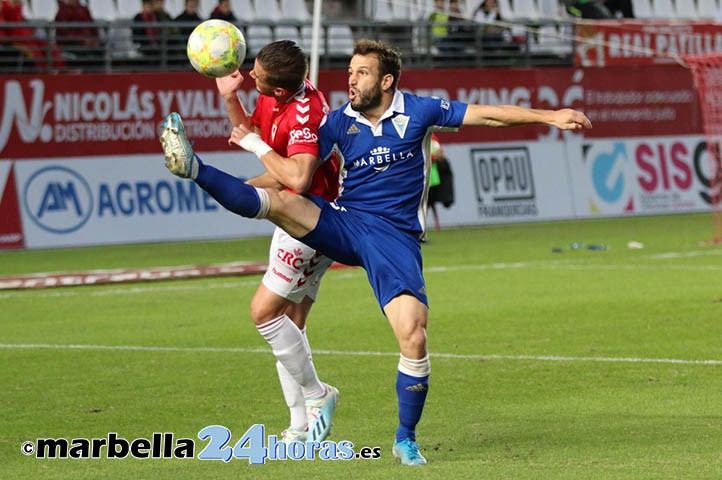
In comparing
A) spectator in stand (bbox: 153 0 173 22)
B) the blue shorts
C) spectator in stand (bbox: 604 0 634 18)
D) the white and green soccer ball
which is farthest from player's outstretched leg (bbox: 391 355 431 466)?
spectator in stand (bbox: 604 0 634 18)

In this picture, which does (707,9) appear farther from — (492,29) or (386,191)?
(386,191)

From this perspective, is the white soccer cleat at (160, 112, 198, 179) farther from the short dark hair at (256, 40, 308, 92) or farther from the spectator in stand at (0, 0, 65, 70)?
the spectator in stand at (0, 0, 65, 70)

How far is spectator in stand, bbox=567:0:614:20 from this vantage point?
28625 millimetres

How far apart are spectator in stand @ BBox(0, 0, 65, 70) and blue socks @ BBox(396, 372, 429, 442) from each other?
54.9 feet

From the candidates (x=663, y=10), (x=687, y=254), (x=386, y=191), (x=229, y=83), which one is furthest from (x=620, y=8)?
(x=386, y=191)

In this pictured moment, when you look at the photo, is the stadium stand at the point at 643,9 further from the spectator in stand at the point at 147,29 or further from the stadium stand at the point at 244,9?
the spectator in stand at the point at 147,29

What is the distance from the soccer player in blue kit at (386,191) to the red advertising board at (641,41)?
18984 millimetres

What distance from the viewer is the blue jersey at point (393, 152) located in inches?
307

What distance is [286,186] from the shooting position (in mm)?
7859

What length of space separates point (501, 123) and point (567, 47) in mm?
20630

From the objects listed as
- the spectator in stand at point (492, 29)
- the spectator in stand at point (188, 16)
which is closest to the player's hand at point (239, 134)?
the spectator in stand at point (188, 16)

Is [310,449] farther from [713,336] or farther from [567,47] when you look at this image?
[567,47]

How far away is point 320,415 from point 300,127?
1.63 meters

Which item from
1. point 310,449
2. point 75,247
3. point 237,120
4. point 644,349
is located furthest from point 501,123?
point 75,247
